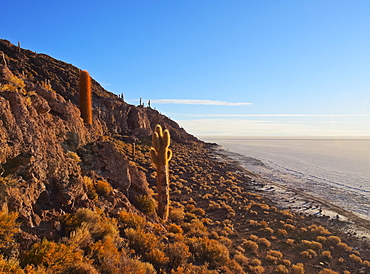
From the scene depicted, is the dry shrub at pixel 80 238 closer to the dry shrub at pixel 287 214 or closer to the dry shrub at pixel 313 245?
the dry shrub at pixel 313 245

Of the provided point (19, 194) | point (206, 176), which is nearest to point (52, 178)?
point (19, 194)

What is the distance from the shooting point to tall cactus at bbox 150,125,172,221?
11836 millimetres

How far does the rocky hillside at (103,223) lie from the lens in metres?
5.00

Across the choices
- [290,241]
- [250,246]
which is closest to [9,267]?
[250,246]

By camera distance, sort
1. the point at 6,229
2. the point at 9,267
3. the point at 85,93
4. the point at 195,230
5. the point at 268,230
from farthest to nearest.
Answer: the point at 85,93 → the point at 268,230 → the point at 195,230 → the point at 6,229 → the point at 9,267

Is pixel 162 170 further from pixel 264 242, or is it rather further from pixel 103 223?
pixel 264 242

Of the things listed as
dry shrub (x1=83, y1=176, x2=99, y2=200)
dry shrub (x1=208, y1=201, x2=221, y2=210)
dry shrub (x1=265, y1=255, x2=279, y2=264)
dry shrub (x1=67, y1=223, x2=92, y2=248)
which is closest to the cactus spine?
dry shrub (x1=83, y1=176, x2=99, y2=200)

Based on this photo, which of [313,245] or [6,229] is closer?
[6,229]

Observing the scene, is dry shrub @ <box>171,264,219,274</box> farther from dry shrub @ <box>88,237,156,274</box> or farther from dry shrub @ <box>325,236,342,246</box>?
dry shrub @ <box>325,236,342,246</box>

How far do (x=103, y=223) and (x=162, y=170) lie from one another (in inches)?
229

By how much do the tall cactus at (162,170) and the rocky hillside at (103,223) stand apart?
30.1 inches

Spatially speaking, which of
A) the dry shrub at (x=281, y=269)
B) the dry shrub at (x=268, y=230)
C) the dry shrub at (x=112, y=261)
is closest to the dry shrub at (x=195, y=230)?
the dry shrub at (x=281, y=269)

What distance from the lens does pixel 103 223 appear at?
669 centimetres

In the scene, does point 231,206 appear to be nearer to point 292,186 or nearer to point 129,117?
point 292,186
